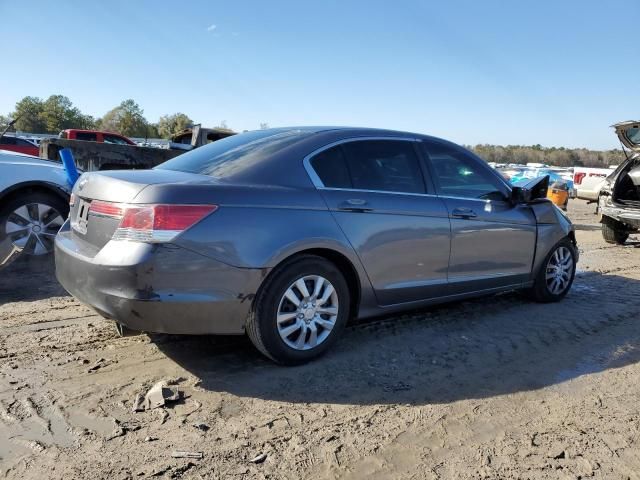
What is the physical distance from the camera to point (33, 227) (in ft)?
19.6

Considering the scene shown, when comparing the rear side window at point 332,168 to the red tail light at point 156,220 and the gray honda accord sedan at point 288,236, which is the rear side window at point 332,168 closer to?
the gray honda accord sedan at point 288,236

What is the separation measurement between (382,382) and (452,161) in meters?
2.13

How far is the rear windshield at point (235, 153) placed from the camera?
11.8 feet

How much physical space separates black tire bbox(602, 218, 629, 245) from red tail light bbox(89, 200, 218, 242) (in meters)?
9.13

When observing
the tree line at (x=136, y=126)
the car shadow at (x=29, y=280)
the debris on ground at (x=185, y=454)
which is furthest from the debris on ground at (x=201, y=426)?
the tree line at (x=136, y=126)

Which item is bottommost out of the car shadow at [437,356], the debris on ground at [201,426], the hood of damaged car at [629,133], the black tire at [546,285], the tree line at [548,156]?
the debris on ground at [201,426]

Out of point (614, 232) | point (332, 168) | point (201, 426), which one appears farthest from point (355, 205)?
point (614, 232)

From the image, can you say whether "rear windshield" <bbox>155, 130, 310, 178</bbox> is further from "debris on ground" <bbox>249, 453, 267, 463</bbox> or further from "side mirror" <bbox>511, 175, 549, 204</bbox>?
"side mirror" <bbox>511, 175, 549, 204</bbox>

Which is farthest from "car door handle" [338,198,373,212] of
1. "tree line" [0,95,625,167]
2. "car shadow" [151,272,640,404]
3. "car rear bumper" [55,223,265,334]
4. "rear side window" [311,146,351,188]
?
"tree line" [0,95,625,167]

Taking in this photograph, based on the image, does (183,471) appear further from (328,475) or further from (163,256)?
(163,256)

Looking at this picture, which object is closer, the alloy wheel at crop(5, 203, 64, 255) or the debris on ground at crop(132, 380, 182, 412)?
the debris on ground at crop(132, 380, 182, 412)

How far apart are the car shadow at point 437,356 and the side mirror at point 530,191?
108cm

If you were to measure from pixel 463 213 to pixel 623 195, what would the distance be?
23.7 feet

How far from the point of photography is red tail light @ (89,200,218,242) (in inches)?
119
